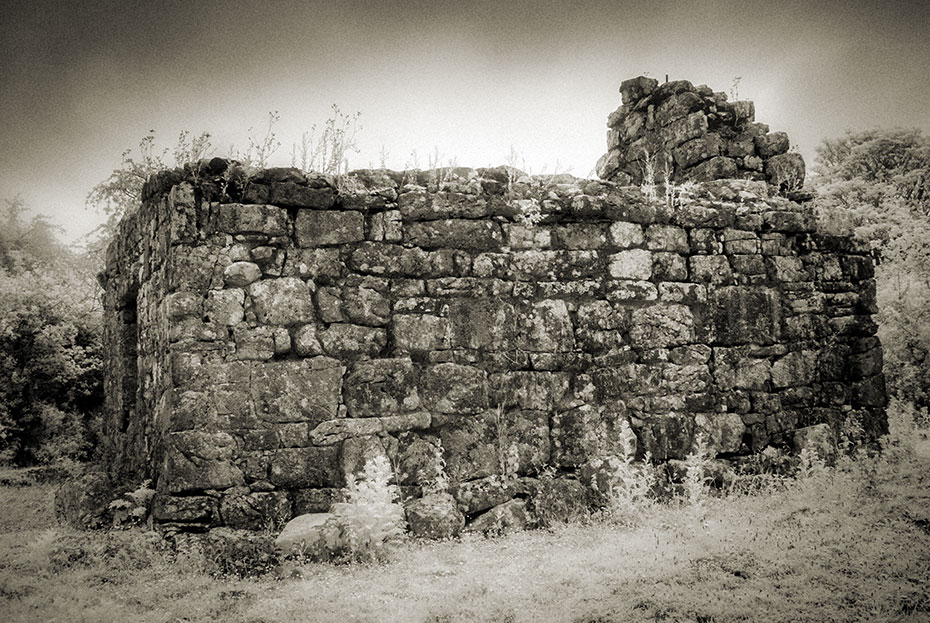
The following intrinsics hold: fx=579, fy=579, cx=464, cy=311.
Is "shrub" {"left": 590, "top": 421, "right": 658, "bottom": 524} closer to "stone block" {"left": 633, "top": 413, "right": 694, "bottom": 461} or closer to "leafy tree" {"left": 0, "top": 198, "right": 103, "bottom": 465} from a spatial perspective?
"stone block" {"left": 633, "top": 413, "right": 694, "bottom": 461}

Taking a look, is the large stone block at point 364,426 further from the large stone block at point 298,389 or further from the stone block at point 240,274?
the stone block at point 240,274

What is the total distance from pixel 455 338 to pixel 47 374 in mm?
9715

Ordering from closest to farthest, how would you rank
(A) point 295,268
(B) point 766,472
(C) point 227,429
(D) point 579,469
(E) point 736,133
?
(C) point 227,429, (A) point 295,268, (D) point 579,469, (B) point 766,472, (E) point 736,133

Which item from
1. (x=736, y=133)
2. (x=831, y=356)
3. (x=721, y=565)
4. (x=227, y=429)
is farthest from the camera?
(x=736, y=133)

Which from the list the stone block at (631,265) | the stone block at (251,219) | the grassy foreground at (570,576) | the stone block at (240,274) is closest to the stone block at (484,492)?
the grassy foreground at (570,576)

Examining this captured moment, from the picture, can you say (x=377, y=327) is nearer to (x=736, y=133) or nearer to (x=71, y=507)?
(x=71, y=507)

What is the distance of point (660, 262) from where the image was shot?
7.16 m

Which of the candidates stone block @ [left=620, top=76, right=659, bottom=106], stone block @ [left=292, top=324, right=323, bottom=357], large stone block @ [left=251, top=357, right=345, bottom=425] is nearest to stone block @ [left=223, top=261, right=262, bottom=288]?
stone block @ [left=292, top=324, right=323, bottom=357]

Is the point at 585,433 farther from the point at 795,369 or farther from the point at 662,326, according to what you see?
the point at 795,369

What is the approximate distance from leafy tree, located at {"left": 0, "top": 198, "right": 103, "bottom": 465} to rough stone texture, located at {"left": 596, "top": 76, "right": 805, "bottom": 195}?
1113cm

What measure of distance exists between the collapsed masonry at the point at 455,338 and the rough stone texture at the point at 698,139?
952 millimetres

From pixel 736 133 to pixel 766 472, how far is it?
5069 mm

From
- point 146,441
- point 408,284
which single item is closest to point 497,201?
point 408,284

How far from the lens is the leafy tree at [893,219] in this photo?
1006 cm
